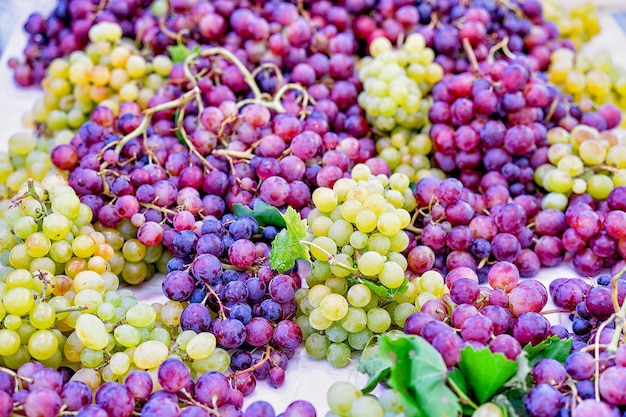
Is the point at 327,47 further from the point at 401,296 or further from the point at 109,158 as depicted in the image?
the point at 401,296

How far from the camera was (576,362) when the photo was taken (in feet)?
2.90

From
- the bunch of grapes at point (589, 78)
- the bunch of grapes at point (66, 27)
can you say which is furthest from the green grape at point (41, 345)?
the bunch of grapes at point (589, 78)

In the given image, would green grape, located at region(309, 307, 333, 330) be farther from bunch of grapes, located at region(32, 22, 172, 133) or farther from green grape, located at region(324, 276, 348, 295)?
bunch of grapes, located at region(32, 22, 172, 133)

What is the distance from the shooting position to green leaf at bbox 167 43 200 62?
1.50m

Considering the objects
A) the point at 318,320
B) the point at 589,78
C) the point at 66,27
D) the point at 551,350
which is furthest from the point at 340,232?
the point at 66,27

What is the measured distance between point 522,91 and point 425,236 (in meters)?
0.44

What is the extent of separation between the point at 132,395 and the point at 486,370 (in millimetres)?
495

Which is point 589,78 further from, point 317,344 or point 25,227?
point 25,227

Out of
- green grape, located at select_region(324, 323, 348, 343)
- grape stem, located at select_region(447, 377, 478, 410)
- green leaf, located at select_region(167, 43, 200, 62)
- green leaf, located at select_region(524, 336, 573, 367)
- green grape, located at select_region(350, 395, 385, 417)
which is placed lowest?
green grape, located at select_region(324, 323, 348, 343)

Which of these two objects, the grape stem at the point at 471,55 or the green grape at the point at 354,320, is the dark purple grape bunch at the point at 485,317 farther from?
the grape stem at the point at 471,55

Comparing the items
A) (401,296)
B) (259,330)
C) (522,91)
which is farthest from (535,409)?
(522,91)

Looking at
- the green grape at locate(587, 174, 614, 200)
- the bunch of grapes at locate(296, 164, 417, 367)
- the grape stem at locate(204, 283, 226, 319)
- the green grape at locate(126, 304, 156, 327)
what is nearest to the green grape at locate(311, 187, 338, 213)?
the bunch of grapes at locate(296, 164, 417, 367)

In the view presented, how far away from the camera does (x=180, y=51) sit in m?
1.52

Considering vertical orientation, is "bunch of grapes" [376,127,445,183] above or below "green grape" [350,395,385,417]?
below
